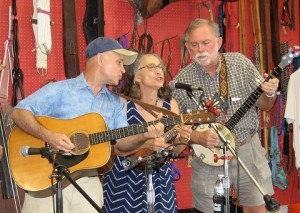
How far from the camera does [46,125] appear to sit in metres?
3.50

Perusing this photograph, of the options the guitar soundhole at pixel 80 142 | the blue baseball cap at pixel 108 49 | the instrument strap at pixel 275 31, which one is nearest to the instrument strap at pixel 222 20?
the instrument strap at pixel 275 31

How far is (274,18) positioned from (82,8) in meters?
2.36

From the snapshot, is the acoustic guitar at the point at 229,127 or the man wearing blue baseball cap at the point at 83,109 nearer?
the man wearing blue baseball cap at the point at 83,109

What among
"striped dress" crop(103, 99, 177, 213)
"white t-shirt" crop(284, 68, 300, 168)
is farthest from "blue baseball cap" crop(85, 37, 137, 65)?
"white t-shirt" crop(284, 68, 300, 168)

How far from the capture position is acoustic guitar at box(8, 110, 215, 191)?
11.3 ft

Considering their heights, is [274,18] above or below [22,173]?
above

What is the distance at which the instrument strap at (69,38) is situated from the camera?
16.3ft

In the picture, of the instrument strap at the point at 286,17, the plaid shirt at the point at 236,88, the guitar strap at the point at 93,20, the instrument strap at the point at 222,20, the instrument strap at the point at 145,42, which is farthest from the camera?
the instrument strap at the point at 286,17

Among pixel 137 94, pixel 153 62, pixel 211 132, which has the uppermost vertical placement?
pixel 153 62

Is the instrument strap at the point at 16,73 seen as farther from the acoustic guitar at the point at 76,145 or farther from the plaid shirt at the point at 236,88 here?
the plaid shirt at the point at 236,88

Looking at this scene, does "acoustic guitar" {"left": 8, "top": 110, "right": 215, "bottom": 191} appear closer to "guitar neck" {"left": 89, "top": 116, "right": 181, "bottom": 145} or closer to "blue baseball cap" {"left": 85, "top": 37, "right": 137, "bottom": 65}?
"guitar neck" {"left": 89, "top": 116, "right": 181, "bottom": 145}

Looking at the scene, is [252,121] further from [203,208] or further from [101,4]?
[101,4]

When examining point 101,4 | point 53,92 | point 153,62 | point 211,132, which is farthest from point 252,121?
point 101,4

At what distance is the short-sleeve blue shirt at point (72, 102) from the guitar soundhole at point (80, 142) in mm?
151
